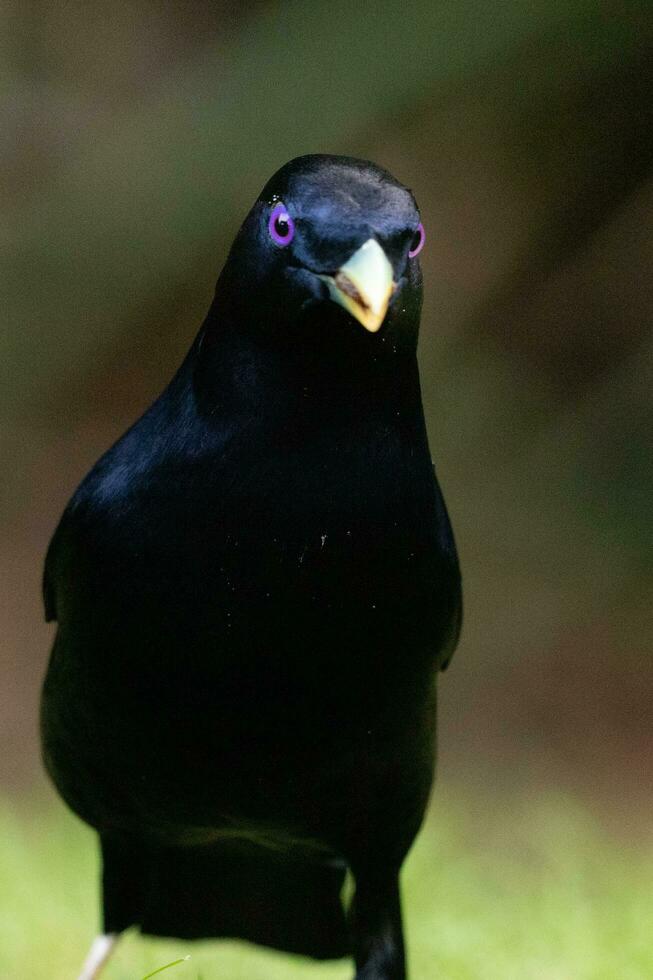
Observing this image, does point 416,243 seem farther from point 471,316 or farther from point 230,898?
point 471,316

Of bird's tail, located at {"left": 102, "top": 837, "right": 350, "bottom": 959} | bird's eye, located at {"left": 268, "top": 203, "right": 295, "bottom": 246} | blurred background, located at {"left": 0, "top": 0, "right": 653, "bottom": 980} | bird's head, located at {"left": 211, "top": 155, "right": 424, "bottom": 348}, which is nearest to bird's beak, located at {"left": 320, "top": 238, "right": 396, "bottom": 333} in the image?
bird's head, located at {"left": 211, "top": 155, "right": 424, "bottom": 348}

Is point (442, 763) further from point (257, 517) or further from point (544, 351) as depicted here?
point (257, 517)

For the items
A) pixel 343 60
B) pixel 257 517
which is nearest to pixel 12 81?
pixel 343 60

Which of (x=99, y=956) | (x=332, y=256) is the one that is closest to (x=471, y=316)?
(x=99, y=956)

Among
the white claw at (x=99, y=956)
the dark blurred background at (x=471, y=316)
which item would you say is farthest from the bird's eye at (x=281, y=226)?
the dark blurred background at (x=471, y=316)

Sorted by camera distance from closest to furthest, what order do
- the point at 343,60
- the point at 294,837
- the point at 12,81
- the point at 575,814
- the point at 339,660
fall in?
the point at 339,660 < the point at 294,837 < the point at 343,60 < the point at 575,814 < the point at 12,81

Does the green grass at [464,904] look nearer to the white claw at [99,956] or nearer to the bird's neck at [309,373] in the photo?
the white claw at [99,956]
